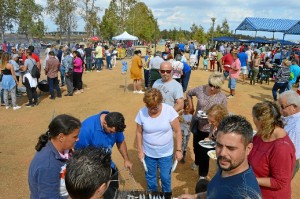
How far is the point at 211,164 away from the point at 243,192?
3.98 metres

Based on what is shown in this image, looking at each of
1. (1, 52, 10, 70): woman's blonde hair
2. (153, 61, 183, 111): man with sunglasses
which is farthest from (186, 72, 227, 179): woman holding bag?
(1, 52, 10, 70): woman's blonde hair

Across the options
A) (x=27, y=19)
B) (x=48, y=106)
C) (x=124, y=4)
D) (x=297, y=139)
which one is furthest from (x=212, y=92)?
(x=27, y=19)

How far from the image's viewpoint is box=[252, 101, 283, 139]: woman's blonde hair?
2.37 meters

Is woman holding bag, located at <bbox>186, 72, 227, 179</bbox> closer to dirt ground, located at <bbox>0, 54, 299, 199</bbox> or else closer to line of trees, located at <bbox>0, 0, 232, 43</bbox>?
dirt ground, located at <bbox>0, 54, 299, 199</bbox>

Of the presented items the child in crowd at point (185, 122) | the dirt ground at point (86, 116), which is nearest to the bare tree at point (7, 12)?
the dirt ground at point (86, 116)

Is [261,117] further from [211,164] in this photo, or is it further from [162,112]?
[211,164]

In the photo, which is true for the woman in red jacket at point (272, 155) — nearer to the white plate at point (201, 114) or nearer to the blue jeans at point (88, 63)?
the white plate at point (201, 114)

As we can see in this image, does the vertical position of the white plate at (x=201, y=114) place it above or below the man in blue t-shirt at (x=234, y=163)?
below

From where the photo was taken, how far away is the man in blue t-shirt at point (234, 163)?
1.69 metres

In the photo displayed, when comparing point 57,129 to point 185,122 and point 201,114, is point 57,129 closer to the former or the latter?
point 201,114

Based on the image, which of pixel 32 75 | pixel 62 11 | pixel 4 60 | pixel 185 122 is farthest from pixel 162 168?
pixel 62 11

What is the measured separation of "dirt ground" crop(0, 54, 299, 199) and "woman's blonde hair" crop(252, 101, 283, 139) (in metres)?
2.47

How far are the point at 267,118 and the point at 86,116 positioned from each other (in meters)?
7.03

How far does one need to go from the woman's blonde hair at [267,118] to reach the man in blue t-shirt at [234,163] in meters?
0.61
